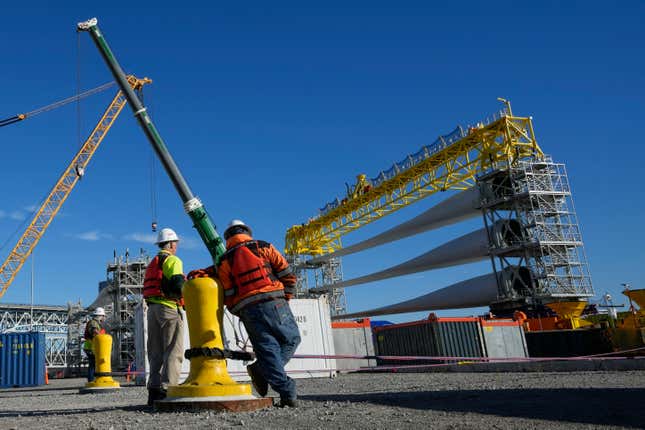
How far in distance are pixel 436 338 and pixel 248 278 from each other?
12071 millimetres

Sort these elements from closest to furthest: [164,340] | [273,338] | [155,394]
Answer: [273,338], [155,394], [164,340]

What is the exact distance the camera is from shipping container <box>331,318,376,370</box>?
16016 millimetres

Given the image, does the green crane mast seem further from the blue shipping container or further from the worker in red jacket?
the blue shipping container

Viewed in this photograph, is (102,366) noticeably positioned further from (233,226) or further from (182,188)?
(233,226)

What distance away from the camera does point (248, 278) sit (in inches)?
165

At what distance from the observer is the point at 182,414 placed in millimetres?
3801

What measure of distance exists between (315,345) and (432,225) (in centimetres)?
2265

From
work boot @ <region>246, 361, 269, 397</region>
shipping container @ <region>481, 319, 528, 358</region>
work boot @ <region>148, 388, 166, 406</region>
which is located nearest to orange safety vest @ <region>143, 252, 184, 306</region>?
work boot @ <region>148, 388, 166, 406</region>

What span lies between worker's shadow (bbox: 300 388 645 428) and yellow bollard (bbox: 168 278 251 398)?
4.47 feet

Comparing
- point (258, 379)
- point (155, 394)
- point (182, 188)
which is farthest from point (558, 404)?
point (182, 188)

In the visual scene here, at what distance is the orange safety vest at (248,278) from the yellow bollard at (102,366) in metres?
6.39

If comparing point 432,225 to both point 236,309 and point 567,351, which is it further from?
point 236,309

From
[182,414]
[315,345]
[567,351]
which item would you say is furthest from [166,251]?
[567,351]

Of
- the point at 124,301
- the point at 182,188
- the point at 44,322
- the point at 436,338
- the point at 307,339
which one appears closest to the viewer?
the point at 182,188
